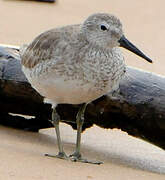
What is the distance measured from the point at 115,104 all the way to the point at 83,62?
799 millimetres

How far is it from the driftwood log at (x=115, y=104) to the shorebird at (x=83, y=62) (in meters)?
0.39

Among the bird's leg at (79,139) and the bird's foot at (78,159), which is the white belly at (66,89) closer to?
the bird's leg at (79,139)

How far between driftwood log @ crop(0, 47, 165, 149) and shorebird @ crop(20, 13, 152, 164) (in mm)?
392

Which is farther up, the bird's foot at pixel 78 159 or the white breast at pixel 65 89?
the white breast at pixel 65 89

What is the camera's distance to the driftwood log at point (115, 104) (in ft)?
22.7

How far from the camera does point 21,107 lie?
24.9 feet

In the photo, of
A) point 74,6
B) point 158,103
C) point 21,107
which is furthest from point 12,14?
point 158,103

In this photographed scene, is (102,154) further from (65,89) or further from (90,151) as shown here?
(65,89)

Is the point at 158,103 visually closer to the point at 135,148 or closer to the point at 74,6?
the point at 135,148

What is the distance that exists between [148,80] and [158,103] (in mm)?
312

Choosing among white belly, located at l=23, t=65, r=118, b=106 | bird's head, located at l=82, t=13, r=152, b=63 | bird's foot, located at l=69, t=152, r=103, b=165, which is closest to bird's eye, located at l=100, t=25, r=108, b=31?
bird's head, located at l=82, t=13, r=152, b=63

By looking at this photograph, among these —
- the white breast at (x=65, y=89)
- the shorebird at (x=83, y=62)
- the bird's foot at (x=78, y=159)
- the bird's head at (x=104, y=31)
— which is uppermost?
the bird's head at (x=104, y=31)

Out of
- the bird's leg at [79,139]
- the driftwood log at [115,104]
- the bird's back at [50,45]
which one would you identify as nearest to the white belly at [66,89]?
the bird's back at [50,45]

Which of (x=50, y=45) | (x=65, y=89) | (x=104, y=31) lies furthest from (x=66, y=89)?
(x=104, y=31)
